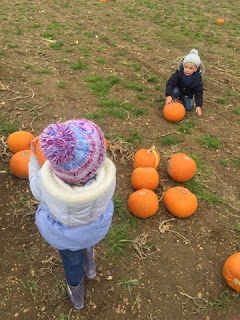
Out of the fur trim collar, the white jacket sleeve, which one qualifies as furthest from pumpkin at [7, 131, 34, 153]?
the fur trim collar

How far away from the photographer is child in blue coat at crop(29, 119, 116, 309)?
1.94 m

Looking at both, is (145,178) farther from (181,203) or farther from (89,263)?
(89,263)

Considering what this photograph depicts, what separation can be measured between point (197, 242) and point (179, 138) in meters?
2.31

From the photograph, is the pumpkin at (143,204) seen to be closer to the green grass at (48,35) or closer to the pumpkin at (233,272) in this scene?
the pumpkin at (233,272)

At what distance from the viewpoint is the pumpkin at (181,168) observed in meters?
4.44

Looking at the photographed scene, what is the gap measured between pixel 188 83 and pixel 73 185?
4793 mm

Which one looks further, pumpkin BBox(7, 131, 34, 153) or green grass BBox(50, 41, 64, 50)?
green grass BBox(50, 41, 64, 50)

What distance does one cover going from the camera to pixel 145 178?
4.21 m

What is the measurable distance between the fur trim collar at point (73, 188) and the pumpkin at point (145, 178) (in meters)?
2.08

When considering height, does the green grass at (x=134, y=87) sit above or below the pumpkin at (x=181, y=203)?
above

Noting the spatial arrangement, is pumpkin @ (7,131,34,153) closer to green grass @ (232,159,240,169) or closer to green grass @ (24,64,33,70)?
green grass @ (24,64,33,70)

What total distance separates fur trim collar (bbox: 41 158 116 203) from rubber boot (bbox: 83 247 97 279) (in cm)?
118

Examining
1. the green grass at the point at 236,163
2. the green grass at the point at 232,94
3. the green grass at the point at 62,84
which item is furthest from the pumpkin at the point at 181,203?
the green grass at the point at 232,94

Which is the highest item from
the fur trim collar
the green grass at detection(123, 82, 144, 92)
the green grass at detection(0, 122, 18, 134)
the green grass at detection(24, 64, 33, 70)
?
the fur trim collar
